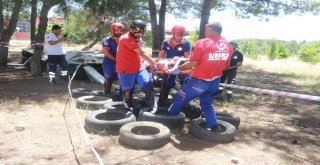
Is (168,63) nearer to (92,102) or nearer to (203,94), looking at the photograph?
(203,94)

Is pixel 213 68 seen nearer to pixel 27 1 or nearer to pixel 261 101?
Answer: pixel 261 101

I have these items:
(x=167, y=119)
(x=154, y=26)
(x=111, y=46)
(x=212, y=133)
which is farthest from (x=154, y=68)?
(x=154, y=26)

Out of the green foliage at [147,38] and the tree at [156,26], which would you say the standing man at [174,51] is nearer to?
the tree at [156,26]

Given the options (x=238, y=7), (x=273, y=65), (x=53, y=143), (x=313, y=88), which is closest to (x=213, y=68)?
(x=53, y=143)

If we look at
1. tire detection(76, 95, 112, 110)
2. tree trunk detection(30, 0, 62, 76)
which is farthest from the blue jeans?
tree trunk detection(30, 0, 62, 76)

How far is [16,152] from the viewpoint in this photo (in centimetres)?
473

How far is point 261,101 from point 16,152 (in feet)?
22.1

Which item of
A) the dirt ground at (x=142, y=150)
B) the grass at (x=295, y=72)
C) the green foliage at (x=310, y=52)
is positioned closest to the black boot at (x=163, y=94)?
the dirt ground at (x=142, y=150)

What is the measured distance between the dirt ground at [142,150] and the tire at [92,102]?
193 millimetres

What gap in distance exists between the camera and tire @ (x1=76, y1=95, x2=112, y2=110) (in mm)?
7185

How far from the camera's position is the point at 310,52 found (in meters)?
32.5

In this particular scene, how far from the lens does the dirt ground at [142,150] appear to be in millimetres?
4680

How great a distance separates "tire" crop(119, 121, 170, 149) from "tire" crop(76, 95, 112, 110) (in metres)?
1.79

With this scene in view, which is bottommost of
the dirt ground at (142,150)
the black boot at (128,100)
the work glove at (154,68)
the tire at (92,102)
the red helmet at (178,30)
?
the dirt ground at (142,150)
